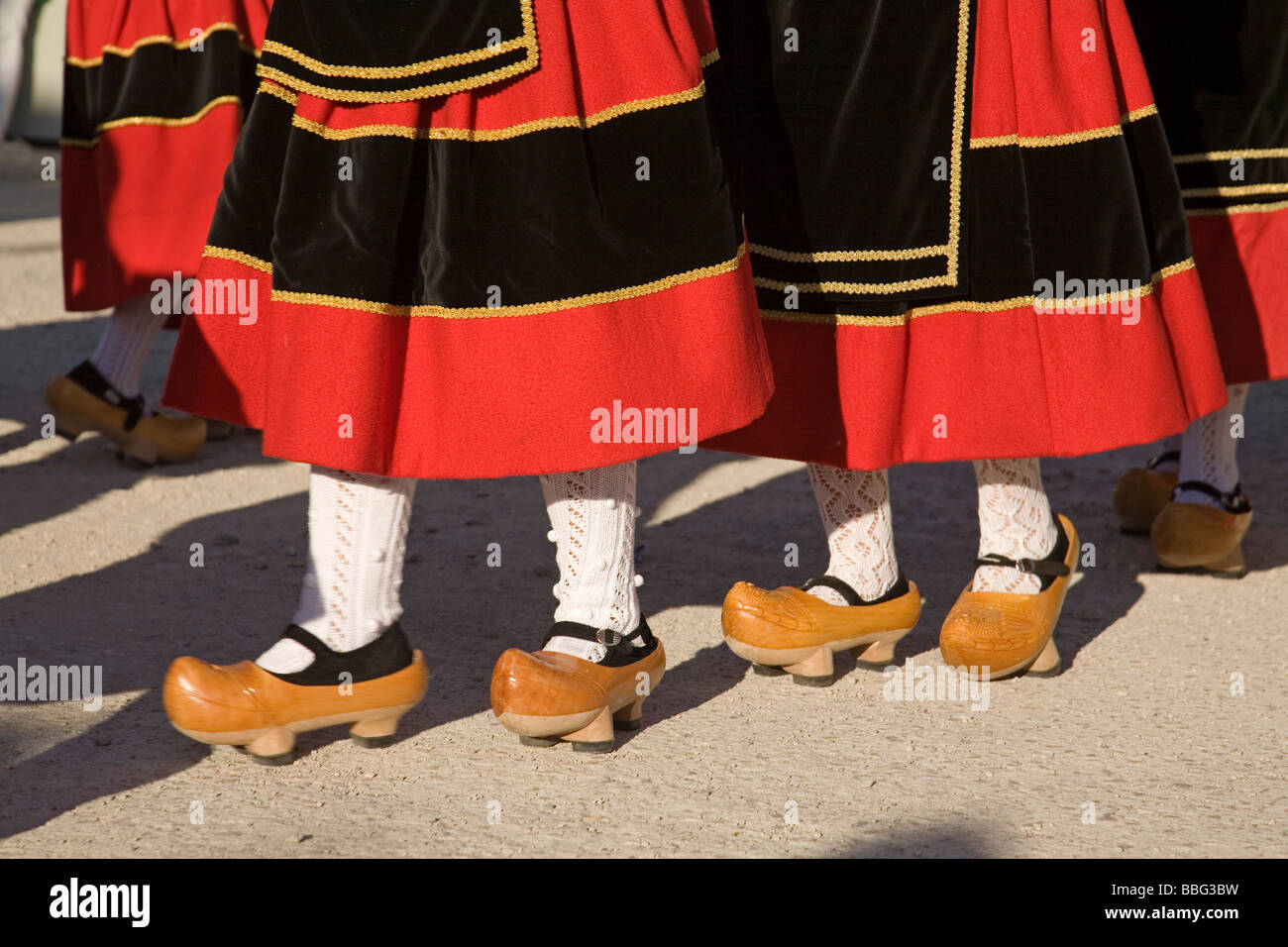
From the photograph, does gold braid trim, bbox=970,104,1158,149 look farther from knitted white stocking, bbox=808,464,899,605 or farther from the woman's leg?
the woman's leg

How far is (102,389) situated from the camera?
12.9ft

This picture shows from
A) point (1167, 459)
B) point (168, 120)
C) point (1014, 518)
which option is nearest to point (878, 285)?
point (1014, 518)

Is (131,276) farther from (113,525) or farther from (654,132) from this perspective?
(654,132)

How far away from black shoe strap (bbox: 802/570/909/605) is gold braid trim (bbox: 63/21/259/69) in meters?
2.10

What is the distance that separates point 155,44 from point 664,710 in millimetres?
2293

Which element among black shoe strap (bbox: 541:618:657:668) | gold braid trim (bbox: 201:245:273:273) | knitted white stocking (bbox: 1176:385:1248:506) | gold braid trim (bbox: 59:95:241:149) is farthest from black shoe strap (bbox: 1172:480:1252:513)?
gold braid trim (bbox: 59:95:241:149)

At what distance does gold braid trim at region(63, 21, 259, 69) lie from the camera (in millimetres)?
3736

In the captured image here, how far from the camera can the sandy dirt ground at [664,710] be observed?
2.06 meters

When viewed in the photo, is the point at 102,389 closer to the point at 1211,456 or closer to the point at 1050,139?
the point at 1050,139

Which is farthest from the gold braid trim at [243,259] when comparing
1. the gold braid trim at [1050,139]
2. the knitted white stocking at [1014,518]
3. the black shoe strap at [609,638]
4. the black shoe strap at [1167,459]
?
the black shoe strap at [1167,459]

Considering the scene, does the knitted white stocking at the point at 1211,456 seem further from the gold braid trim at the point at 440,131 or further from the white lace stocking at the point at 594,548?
the gold braid trim at the point at 440,131

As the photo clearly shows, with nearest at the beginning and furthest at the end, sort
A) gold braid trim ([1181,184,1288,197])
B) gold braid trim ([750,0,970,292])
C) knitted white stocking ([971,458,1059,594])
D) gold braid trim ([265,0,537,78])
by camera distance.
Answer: gold braid trim ([265,0,537,78]), gold braid trim ([750,0,970,292]), knitted white stocking ([971,458,1059,594]), gold braid trim ([1181,184,1288,197])

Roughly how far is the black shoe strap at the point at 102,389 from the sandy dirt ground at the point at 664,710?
0.54 feet

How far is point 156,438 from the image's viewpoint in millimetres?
3996
